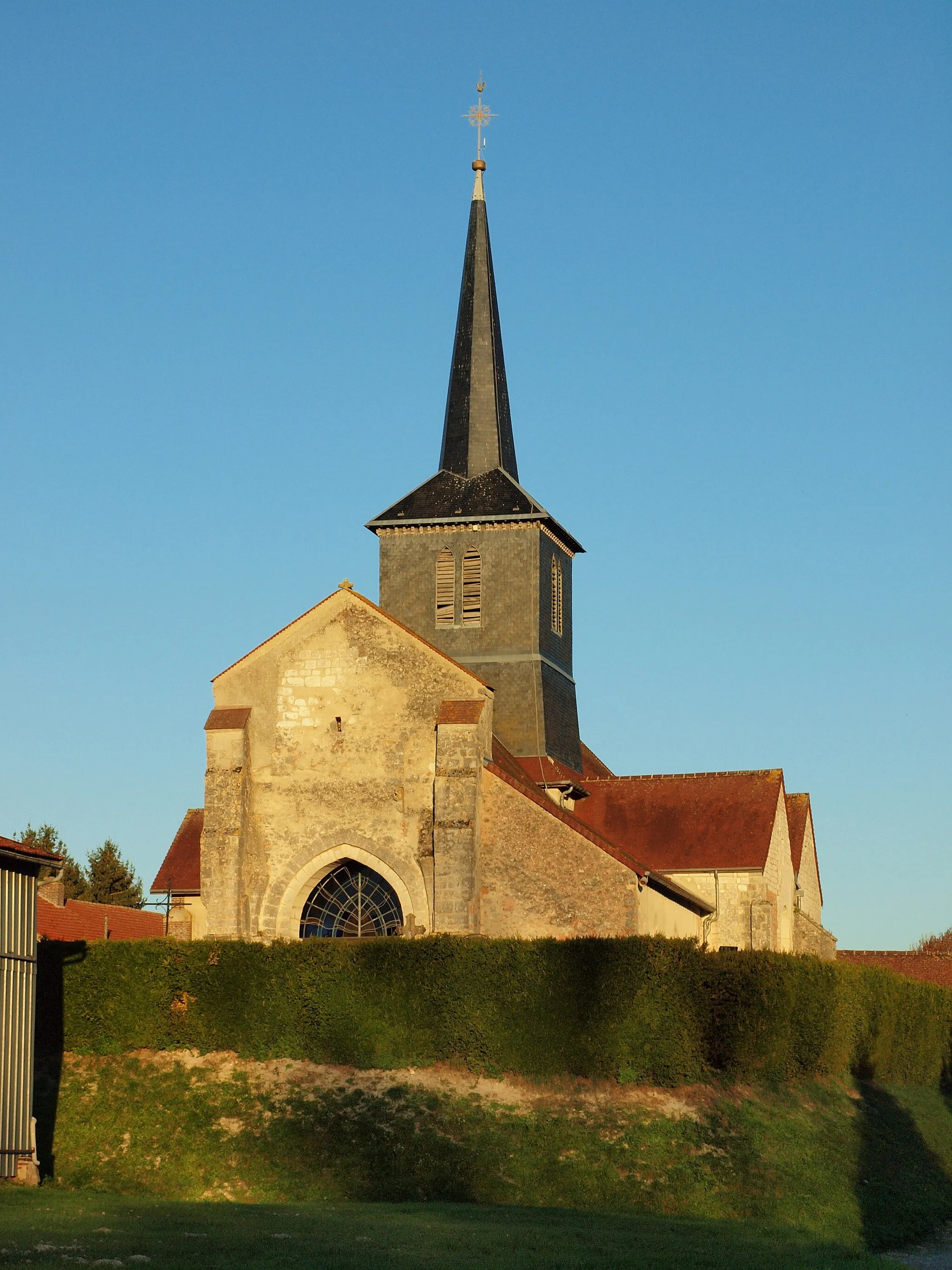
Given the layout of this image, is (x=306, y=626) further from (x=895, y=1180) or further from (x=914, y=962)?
(x=914, y=962)

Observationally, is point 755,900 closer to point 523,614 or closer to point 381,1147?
point 523,614

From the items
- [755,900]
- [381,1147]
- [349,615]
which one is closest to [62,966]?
[381,1147]

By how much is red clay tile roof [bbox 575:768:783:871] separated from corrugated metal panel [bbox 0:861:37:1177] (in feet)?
61.6

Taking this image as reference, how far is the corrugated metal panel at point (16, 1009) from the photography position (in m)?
21.2

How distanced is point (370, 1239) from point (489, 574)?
899 inches

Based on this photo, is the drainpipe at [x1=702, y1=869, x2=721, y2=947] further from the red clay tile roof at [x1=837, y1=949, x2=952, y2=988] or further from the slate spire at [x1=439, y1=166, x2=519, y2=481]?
the red clay tile roof at [x1=837, y1=949, x2=952, y2=988]

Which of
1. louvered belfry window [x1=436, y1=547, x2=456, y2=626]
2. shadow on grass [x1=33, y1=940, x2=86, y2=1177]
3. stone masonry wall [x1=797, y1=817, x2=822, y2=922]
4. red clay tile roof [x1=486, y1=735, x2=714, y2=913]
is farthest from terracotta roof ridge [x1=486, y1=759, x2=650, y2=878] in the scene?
stone masonry wall [x1=797, y1=817, x2=822, y2=922]

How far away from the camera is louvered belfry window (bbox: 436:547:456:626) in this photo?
3825 centimetres

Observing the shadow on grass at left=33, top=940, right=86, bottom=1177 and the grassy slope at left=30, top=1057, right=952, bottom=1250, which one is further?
the shadow on grass at left=33, top=940, right=86, bottom=1177

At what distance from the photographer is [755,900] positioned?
123 feet

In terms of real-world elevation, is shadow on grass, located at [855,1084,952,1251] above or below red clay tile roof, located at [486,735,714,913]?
below

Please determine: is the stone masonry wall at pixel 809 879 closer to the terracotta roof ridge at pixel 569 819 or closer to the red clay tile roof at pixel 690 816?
the red clay tile roof at pixel 690 816

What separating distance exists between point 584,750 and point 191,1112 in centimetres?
2107

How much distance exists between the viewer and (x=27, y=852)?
21.5 metres
